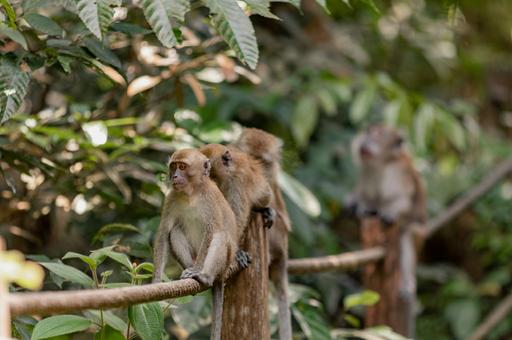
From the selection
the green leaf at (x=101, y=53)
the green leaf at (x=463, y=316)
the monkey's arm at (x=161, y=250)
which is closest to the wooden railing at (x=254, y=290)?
the monkey's arm at (x=161, y=250)

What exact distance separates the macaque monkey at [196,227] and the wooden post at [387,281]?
121 inches

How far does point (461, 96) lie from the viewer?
1084cm

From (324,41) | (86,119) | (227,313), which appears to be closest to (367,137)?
(324,41)

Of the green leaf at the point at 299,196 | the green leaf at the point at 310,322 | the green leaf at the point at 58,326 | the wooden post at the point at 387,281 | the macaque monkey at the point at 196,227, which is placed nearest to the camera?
the green leaf at the point at 58,326

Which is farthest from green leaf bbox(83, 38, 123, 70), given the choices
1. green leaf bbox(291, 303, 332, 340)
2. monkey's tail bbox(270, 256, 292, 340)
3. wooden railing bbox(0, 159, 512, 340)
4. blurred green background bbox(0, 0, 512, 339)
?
green leaf bbox(291, 303, 332, 340)

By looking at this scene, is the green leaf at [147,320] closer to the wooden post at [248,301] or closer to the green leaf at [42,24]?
the wooden post at [248,301]

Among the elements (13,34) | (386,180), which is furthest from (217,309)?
(386,180)

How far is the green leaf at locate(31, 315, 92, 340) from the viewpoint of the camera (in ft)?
8.49

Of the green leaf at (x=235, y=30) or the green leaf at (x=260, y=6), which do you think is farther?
the green leaf at (x=260, y=6)

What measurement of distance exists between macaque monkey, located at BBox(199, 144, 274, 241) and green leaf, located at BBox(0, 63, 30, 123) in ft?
2.86

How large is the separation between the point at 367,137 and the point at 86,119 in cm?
391

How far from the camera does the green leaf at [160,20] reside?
99.3 inches

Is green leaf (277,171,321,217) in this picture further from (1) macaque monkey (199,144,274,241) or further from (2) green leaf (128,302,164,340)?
(2) green leaf (128,302,164,340)

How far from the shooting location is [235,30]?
2686 mm
